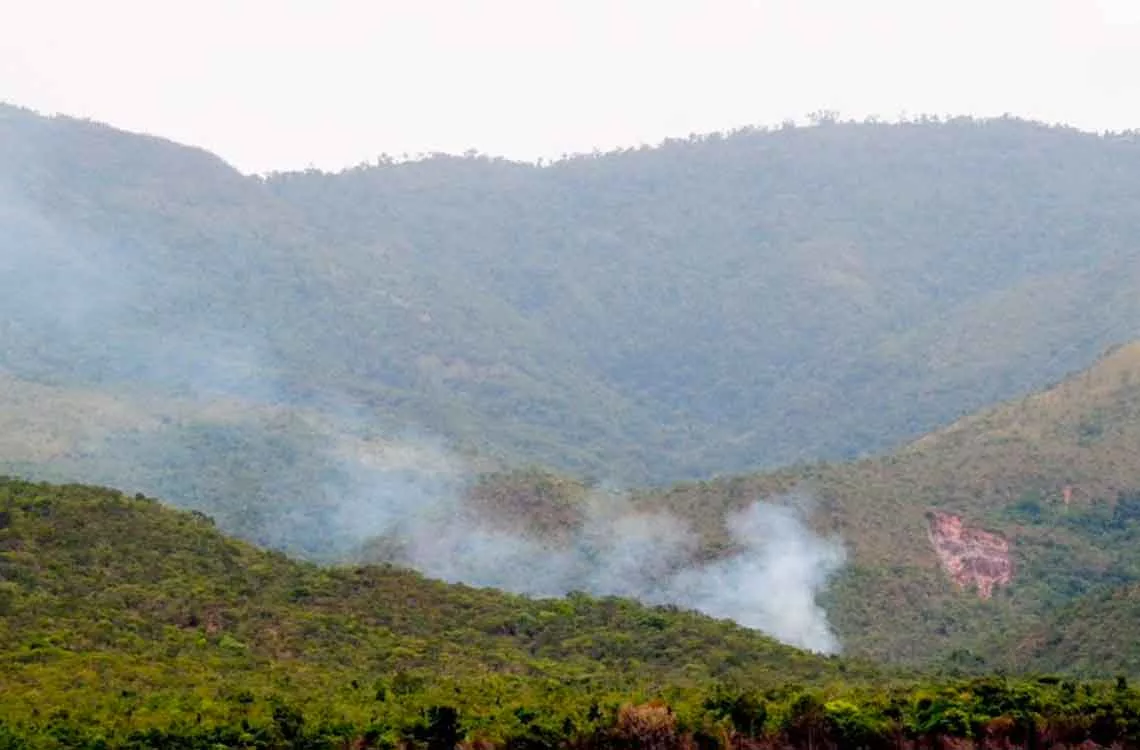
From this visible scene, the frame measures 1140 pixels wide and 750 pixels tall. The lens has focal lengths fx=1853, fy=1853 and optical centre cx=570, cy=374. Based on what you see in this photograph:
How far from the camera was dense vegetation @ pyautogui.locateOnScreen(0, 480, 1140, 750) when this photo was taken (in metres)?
41.3

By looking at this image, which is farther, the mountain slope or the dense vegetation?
the mountain slope

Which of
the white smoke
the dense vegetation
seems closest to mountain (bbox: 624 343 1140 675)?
the white smoke

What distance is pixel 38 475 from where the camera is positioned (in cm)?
9412

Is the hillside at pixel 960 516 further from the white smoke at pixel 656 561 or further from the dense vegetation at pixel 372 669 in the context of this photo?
the dense vegetation at pixel 372 669

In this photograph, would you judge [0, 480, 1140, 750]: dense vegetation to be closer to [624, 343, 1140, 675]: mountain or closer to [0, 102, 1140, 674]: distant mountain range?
[0, 102, 1140, 674]: distant mountain range

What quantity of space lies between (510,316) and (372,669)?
400ft

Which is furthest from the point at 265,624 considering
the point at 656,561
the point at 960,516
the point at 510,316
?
the point at 510,316

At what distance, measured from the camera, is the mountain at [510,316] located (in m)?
131

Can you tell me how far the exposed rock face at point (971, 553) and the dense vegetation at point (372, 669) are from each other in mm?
25715

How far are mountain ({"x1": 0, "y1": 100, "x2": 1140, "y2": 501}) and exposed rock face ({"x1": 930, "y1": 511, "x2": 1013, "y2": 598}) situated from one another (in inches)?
1390

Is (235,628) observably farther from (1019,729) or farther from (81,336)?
(81,336)

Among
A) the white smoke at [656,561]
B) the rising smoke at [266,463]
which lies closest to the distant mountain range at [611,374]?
the rising smoke at [266,463]

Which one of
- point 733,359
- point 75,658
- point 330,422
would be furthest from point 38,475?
point 733,359

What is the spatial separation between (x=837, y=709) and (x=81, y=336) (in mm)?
100721
